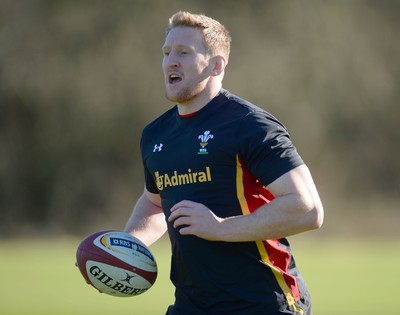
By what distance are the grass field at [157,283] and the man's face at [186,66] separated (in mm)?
6368

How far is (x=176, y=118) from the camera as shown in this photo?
15.8 ft

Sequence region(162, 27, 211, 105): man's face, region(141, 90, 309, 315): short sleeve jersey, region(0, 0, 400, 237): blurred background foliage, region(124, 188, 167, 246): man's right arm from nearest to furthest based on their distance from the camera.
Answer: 1. region(141, 90, 309, 315): short sleeve jersey
2. region(162, 27, 211, 105): man's face
3. region(124, 188, 167, 246): man's right arm
4. region(0, 0, 400, 237): blurred background foliage

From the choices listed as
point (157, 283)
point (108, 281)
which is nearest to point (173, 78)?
point (108, 281)

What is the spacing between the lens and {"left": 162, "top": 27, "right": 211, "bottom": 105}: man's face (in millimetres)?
4598

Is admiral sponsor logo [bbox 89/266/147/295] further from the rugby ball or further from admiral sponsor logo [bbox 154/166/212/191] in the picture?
admiral sponsor logo [bbox 154/166/212/191]

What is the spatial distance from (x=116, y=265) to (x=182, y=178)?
57 cm

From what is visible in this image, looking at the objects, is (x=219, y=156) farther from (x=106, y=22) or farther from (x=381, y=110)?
(x=381, y=110)

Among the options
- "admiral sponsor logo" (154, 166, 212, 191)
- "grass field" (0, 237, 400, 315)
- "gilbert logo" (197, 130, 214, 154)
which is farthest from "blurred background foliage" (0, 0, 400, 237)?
"gilbert logo" (197, 130, 214, 154)

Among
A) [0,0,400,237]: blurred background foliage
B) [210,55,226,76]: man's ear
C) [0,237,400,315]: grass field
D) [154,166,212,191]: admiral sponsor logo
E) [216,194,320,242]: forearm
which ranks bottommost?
[216,194,320,242]: forearm

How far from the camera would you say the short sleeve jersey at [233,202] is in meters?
4.28

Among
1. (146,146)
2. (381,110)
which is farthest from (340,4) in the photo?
(146,146)

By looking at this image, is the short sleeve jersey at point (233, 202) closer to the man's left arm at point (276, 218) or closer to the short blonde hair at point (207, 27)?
the man's left arm at point (276, 218)

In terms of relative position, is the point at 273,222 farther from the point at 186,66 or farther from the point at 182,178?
the point at 186,66

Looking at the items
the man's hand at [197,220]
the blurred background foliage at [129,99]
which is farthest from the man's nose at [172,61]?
the blurred background foliage at [129,99]
